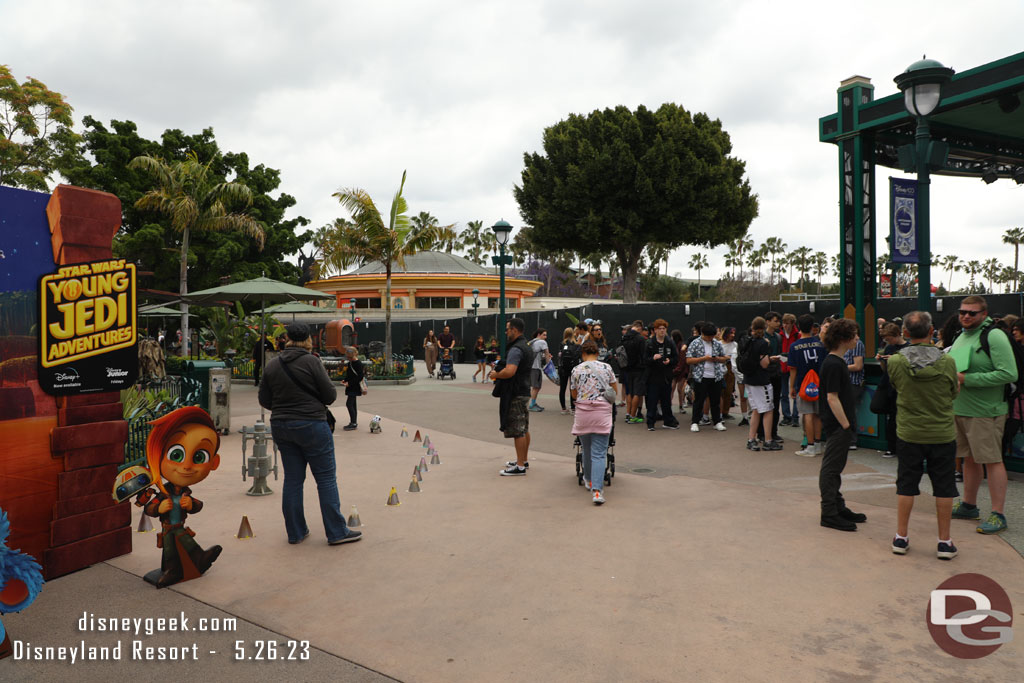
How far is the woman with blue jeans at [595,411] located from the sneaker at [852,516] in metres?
2.08

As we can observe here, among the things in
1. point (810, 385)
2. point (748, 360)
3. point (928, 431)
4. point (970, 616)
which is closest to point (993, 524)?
point (928, 431)

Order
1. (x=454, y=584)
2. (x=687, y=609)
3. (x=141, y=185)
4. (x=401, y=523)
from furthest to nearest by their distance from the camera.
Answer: (x=141, y=185)
(x=401, y=523)
(x=454, y=584)
(x=687, y=609)

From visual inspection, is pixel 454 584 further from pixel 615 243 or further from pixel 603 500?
pixel 615 243

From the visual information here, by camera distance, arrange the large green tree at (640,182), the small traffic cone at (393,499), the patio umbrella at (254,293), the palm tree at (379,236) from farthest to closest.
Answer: the large green tree at (640,182), the palm tree at (379,236), the patio umbrella at (254,293), the small traffic cone at (393,499)

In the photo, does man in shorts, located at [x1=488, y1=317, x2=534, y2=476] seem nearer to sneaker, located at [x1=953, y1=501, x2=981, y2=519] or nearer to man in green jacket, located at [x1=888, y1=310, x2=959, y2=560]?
man in green jacket, located at [x1=888, y1=310, x2=959, y2=560]

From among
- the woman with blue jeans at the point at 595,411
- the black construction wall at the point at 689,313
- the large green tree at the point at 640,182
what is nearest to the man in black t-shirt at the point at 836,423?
the woman with blue jeans at the point at 595,411

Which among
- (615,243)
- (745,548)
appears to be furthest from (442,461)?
(615,243)

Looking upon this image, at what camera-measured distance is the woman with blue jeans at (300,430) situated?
5.10 m

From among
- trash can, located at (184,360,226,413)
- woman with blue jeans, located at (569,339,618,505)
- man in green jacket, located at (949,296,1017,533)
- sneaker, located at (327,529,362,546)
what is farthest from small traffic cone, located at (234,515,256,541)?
man in green jacket, located at (949,296,1017,533)

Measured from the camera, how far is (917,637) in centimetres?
361

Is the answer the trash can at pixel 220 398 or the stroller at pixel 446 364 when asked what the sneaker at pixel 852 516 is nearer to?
the trash can at pixel 220 398

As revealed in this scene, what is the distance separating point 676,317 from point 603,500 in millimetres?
15047

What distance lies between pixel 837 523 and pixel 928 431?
1190 mm

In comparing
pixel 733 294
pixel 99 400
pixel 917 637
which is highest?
pixel 733 294
